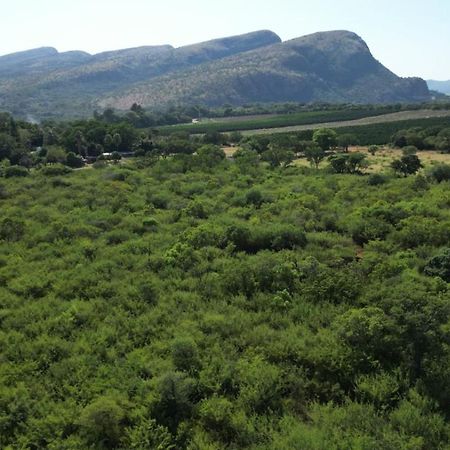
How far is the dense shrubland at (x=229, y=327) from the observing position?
2039 cm

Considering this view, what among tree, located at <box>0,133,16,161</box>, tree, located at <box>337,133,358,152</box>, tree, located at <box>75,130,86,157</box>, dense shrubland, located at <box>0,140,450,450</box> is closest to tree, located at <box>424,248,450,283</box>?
dense shrubland, located at <box>0,140,450,450</box>

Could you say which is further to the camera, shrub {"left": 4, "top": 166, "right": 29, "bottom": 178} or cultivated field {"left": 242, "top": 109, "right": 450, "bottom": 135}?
cultivated field {"left": 242, "top": 109, "right": 450, "bottom": 135}

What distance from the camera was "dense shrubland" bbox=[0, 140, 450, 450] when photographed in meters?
20.4

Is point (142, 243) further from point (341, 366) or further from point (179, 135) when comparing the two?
point (179, 135)

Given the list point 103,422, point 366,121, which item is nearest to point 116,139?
point 366,121

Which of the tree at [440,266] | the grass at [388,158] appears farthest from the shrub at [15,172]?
the tree at [440,266]

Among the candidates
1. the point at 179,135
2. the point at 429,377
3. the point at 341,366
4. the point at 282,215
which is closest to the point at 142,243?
the point at 282,215

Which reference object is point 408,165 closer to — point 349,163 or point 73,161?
point 349,163

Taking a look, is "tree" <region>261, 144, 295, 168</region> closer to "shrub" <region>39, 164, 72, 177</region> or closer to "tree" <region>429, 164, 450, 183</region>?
"tree" <region>429, 164, 450, 183</region>

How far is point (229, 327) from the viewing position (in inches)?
1073

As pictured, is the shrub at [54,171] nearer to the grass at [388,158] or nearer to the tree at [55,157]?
the tree at [55,157]

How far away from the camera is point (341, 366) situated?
23500 millimetres

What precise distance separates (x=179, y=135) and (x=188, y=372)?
112527mm

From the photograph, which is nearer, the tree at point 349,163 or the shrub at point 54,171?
the tree at point 349,163
